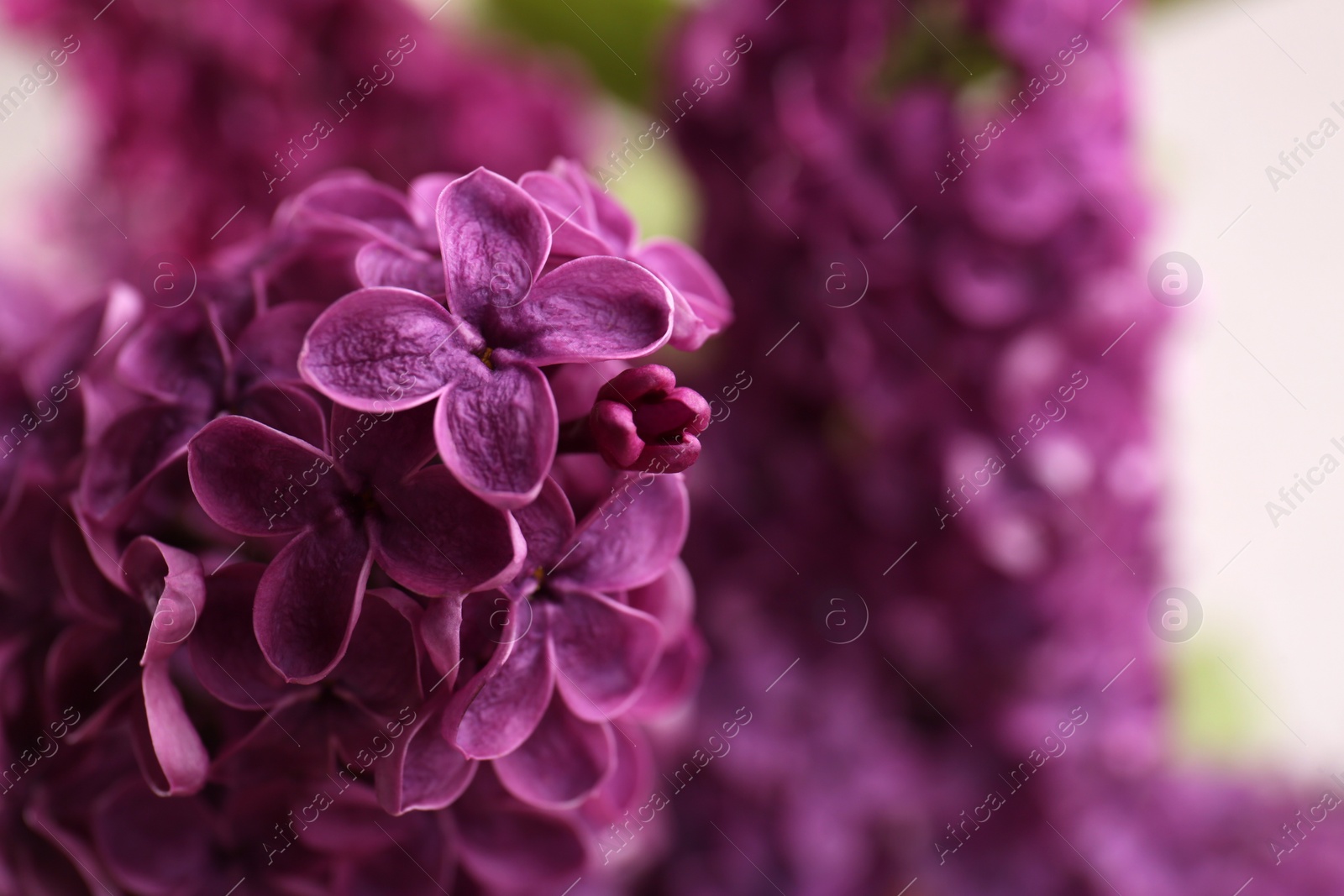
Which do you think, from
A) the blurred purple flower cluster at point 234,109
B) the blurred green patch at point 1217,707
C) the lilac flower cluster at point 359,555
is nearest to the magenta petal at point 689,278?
the lilac flower cluster at point 359,555

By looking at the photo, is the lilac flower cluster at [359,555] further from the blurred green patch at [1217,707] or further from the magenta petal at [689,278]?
the blurred green patch at [1217,707]

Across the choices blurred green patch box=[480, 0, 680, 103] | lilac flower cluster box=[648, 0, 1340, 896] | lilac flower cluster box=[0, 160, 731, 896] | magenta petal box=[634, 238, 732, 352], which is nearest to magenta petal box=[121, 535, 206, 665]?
lilac flower cluster box=[0, 160, 731, 896]

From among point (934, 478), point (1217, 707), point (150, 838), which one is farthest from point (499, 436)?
point (1217, 707)

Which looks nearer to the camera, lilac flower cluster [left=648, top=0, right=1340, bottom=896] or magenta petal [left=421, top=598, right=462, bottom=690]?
magenta petal [left=421, top=598, right=462, bottom=690]

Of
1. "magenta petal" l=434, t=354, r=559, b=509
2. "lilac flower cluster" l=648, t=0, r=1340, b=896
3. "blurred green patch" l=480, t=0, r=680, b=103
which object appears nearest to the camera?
"magenta petal" l=434, t=354, r=559, b=509

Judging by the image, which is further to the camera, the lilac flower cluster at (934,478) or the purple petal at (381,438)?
the lilac flower cluster at (934,478)

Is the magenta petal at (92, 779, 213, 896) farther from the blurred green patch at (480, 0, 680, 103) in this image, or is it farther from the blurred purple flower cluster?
the blurred green patch at (480, 0, 680, 103)

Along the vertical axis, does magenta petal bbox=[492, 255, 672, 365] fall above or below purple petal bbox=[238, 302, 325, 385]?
below

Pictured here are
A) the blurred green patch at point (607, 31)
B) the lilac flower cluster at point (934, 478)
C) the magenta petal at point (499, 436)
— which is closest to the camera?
the magenta petal at point (499, 436)
